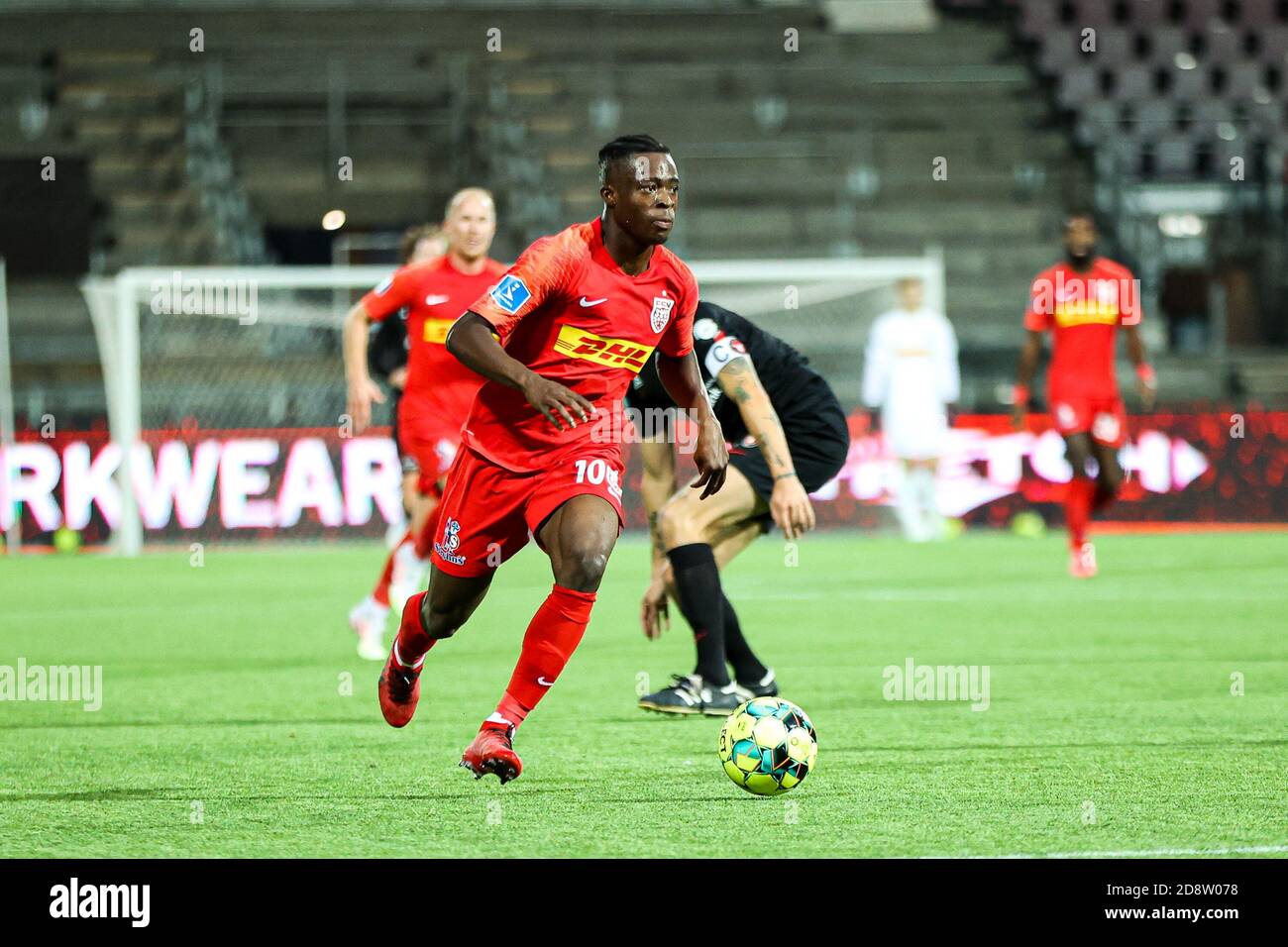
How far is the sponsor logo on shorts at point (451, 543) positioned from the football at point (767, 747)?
0.93 meters

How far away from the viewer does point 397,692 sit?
6.10 meters

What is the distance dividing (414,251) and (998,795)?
5.77 m

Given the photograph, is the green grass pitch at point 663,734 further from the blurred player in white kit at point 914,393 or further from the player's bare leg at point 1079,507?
the blurred player in white kit at point 914,393

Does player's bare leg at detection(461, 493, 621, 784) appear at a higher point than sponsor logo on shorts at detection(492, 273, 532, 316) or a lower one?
lower

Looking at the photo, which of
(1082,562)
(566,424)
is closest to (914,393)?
(1082,562)

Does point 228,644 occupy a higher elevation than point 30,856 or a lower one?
lower

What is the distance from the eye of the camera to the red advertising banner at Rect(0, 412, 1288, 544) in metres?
16.9

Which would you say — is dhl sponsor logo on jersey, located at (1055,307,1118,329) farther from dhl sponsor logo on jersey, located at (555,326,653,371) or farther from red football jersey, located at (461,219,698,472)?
dhl sponsor logo on jersey, located at (555,326,653,371)

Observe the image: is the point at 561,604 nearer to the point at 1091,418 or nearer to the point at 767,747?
the point at 767,747

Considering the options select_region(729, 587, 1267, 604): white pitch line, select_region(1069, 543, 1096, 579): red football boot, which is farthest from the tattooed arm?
select_region(1069, 543, 1096, 579): red football boot

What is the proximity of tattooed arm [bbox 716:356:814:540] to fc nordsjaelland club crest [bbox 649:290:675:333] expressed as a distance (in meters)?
0.83

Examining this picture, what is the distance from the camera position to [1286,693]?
7.22 meters
